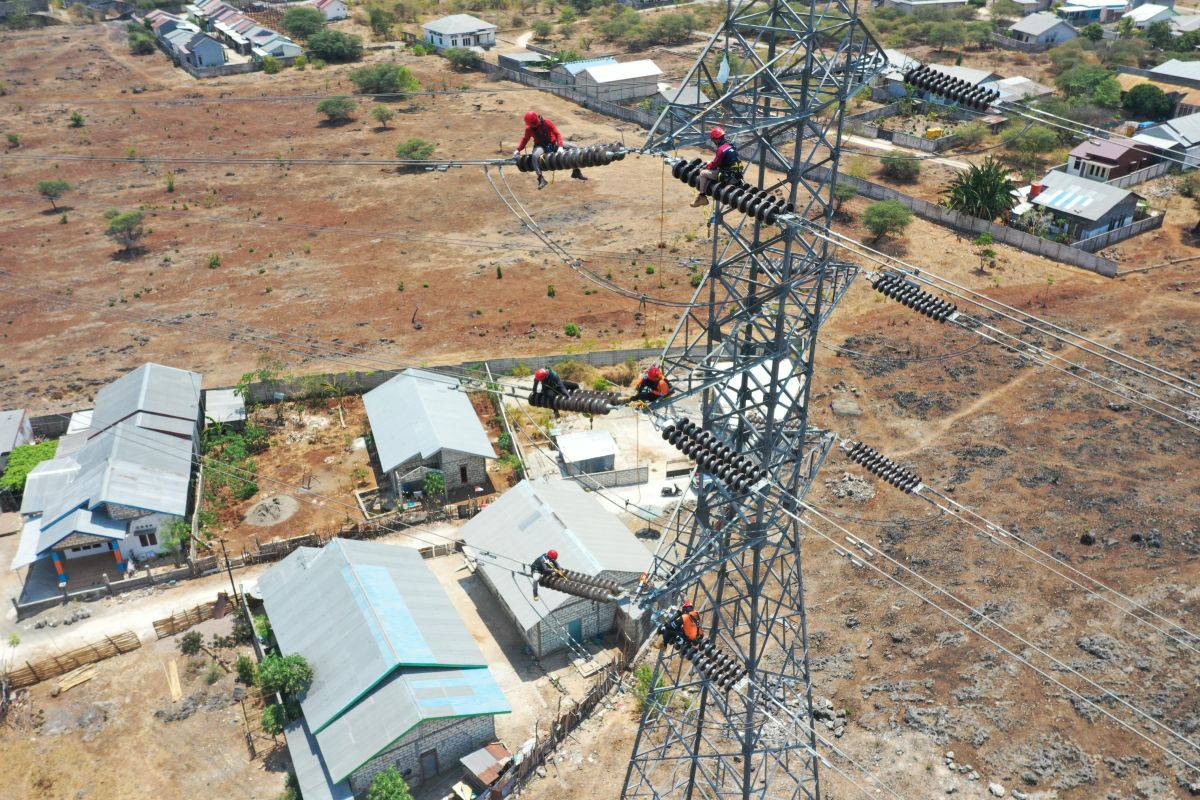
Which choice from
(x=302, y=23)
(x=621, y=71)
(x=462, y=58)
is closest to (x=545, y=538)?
(x=621, y=71)

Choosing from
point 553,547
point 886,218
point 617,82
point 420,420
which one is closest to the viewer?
point 553,547

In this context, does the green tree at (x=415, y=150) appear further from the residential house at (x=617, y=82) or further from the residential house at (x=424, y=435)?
the residential house at (x=424, y=435)

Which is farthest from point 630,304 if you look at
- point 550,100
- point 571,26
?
point 571,26

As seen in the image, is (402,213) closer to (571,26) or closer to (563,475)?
(563,475)

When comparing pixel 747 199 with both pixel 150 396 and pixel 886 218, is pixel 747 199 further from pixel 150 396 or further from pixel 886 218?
pixel 886 218

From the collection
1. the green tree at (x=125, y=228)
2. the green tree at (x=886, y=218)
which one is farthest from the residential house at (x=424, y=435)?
the green tree at (x=886, y=218)
